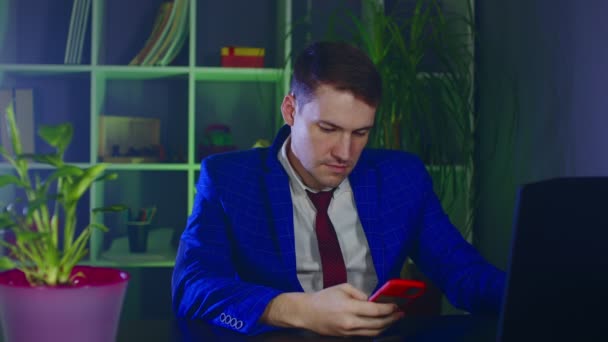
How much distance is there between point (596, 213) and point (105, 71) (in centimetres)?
240

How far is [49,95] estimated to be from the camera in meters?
3.14

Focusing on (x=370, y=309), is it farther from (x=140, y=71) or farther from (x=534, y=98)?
(x=140, y=71)

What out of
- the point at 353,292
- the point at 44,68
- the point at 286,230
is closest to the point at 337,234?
the point at 286,230

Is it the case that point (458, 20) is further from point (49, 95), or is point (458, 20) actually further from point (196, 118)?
point (49, 95)

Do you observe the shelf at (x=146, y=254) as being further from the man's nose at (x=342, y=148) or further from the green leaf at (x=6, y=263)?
the green leaf at (x=6, y=263)

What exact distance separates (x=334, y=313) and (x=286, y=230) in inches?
20.0

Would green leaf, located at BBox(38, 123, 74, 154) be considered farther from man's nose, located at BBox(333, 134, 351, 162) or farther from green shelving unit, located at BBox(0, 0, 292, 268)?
green shelving unit, located at BBox(0, 0, 292, 268)

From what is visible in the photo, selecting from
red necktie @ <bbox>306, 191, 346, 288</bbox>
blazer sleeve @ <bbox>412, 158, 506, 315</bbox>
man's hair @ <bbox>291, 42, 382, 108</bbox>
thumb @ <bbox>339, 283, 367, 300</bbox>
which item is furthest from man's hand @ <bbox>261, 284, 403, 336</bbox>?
man's hair @ <bbox>291, 42, 382, 108</bbox>

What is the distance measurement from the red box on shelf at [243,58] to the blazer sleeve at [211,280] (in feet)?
4.19

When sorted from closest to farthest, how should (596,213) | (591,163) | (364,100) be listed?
(596,213), (364,100), (591,163)

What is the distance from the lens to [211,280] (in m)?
1.31

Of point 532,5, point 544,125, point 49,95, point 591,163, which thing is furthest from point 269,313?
point 49,95

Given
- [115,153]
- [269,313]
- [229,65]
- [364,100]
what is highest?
[229,65]

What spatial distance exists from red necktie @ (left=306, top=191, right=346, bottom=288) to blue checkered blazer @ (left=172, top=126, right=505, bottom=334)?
0.08 meters
